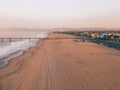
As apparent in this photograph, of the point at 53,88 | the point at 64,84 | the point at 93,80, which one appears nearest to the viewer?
the point at 53,88

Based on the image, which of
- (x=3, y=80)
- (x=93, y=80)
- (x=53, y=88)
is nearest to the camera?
(x=53, y=88)

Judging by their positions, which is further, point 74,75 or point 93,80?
point 74,75

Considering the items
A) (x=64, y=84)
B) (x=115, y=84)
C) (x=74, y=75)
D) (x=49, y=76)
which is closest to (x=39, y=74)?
(x=49, y=76)

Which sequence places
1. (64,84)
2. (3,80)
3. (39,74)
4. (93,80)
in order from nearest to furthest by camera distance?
(64,84) → (93,80) → (3,80) → (39,74)

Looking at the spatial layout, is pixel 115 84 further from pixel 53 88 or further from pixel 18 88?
pixel 18 88

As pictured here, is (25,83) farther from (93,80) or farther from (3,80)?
(93,80)

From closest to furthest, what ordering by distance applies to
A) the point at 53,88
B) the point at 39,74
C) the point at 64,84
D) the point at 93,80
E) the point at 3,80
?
the point at 53,88
the point at 64,84
the point at 93,80
the point at 3,80
the point at 39,74

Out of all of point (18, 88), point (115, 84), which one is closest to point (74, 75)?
point (115, 84)

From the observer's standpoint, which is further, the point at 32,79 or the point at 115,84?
the point at 32,79
